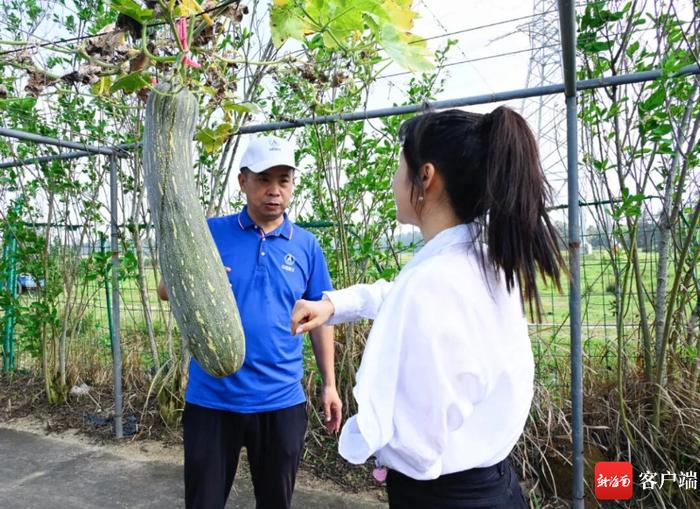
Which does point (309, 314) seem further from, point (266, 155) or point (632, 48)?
point (632, 48)

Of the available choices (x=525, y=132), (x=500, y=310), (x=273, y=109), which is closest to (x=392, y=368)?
(x=500, y=310)

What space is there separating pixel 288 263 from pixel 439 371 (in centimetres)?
117

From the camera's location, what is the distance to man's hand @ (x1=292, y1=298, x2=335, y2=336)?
48.4 inches

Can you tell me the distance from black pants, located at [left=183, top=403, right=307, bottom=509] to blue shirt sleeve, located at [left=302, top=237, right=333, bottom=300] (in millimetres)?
454

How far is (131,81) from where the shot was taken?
3.74ft

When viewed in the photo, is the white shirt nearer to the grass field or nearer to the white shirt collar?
the white shirt collar

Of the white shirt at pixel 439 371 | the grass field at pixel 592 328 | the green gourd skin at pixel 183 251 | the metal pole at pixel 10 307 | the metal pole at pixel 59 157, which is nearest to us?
the white shirt at pixel 439 371

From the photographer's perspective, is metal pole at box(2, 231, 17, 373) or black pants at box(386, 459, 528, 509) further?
metal pole at box(2, 231, 17, 373)

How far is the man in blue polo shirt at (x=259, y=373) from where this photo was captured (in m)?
1.82

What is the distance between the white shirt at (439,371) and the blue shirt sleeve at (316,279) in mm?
1085

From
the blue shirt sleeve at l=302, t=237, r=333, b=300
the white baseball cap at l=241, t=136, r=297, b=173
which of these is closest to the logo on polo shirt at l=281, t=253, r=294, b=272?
the blue shirt sleeve at l=302, t=237, r=333, b=300

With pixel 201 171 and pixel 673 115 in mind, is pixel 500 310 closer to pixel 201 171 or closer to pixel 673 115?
pixel 673 115

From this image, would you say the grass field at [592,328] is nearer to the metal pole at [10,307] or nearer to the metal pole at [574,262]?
the metal pole at [574,262]

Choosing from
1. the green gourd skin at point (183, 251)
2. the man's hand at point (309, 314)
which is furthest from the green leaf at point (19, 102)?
the man's hand at point (309, 314)
